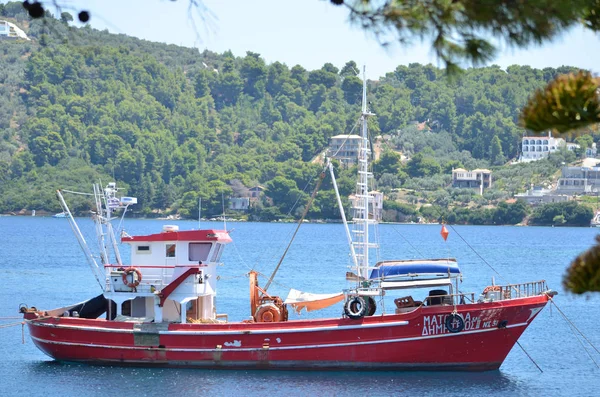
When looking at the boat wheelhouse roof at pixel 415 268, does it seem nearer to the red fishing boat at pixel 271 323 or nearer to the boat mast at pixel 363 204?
the red fishing boat at pixel 271 323

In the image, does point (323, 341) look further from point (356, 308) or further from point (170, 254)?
point (170, 254)

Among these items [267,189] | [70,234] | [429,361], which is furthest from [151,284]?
[267,189]

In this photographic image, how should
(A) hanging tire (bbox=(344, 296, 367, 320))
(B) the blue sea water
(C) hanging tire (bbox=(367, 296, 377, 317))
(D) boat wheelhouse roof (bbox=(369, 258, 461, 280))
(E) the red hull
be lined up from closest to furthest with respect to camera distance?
(B) the blue sea water
(A) hanging tire (bbox=(344, 296, 367, 320))
(E) the red hull
(C) hanging tire (bbox=(367, 296, 377, 317))
(D) boat wheelhouse roof (bbox=(369, 258, 461, 280))

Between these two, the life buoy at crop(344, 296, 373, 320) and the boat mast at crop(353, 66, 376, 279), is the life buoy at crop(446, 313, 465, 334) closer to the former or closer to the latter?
Answer: the life buoy at crop(344, 296, 373, 320)

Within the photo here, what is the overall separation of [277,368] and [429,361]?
3899 millimetres

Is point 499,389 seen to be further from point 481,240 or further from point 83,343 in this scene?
point 481,240

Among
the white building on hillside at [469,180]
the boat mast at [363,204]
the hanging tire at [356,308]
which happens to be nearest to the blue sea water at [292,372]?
the boat mast at [363,204]

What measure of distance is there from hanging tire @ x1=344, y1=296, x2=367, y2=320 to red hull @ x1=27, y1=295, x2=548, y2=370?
155 millimetres

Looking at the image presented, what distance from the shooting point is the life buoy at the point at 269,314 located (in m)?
30.2

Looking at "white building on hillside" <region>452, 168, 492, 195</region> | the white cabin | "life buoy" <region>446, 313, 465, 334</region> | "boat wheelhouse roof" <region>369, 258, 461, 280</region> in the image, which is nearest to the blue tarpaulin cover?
"boat wheelhouse roof" <region>369, 258, 461, 280</region>

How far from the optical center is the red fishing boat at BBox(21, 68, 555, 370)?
2902cm

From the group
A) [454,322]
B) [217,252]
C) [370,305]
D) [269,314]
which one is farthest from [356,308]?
[217,252]

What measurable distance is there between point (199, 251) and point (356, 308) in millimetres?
4670

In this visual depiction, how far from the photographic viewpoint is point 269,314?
30156mm
